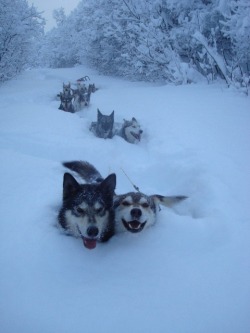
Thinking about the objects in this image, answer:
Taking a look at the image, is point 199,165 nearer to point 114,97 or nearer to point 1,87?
point 114,97

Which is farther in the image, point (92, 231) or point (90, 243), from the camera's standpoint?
point (90, 243)

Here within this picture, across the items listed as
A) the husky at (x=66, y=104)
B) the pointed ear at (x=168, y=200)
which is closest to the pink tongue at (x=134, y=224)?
the pointed ear at (x=168, y=200)

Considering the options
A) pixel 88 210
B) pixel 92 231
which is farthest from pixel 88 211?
pixel 92 231

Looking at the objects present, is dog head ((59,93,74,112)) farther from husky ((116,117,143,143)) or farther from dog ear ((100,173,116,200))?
dog ear ((100,173,116,200))

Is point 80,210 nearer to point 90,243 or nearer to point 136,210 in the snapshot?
point 90,243

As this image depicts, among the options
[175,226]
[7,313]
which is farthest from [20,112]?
[7,313]

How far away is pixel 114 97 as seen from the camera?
12.2 metres

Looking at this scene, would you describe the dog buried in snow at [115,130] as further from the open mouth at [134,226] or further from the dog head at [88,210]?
the open mouth at [134,226]

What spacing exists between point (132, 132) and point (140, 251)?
5020 millimetres

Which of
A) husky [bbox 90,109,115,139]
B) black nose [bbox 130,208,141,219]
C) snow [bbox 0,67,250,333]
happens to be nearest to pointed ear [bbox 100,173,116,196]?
black nose [bbox 130,208,141,219]

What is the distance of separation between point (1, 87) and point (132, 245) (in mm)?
14075

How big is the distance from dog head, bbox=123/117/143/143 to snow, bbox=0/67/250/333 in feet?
5.29

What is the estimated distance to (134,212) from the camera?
10.1ft

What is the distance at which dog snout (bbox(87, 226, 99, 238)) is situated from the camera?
8.89 feet
